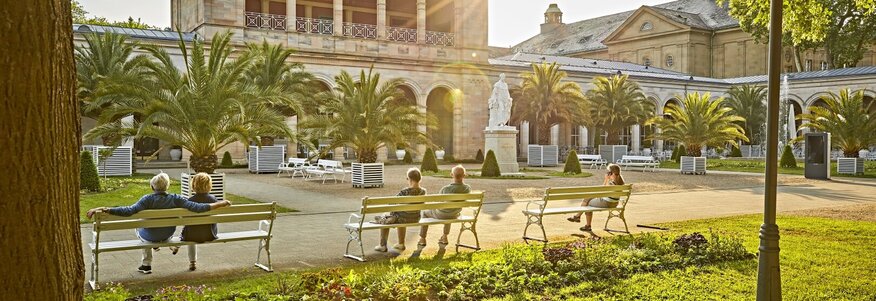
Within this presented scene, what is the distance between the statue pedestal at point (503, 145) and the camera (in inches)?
1003

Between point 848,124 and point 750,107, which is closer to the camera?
point 848,124

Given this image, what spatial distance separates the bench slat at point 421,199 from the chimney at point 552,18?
73681mm

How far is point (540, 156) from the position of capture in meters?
34.7

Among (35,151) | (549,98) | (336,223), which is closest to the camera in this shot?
(35,151)

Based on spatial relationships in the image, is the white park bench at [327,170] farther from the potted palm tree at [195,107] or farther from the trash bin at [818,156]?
the trash bin at [818,156]

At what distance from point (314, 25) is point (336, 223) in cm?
2854

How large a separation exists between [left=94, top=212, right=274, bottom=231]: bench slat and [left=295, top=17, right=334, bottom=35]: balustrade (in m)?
29.1

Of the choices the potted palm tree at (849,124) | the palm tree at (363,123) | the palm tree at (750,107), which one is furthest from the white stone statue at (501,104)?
the palm tree at (750,107)

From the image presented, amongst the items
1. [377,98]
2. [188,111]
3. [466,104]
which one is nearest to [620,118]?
[466,104]

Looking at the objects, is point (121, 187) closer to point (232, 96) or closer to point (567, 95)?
point (232, 96)

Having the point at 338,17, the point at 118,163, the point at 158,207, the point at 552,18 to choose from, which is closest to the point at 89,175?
the point at 118,163

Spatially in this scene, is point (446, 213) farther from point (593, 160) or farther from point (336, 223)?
point (593, 160)

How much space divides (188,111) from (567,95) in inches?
943

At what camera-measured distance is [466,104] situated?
1577 inches
